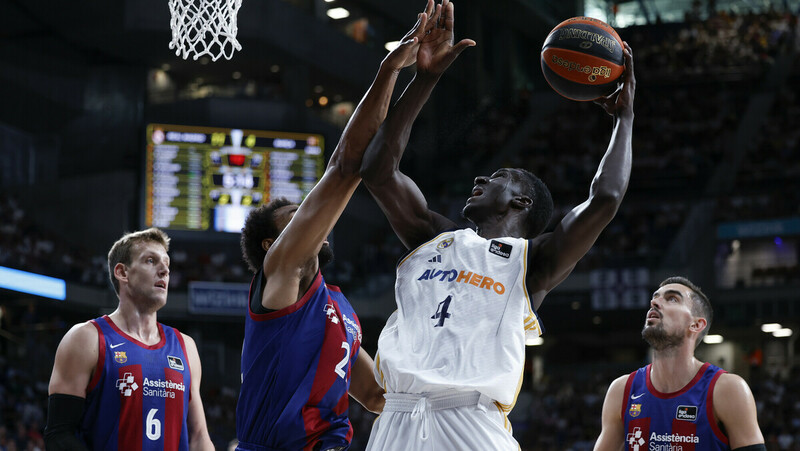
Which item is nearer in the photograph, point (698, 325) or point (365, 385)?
point (365, 385)

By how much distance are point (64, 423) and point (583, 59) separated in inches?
104

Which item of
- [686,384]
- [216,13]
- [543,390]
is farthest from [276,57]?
[686,384]

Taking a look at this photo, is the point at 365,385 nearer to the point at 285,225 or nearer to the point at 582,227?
the point at 285,225

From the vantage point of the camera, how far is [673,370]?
4.83 metres

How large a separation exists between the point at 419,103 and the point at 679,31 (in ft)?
86.1

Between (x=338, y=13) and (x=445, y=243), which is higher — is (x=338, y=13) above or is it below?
above

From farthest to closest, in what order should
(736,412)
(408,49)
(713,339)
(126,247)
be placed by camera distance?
(713,339) < (126,247) < (736,412) < (408,49)

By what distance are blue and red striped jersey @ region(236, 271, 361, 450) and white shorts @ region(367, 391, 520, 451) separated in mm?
407

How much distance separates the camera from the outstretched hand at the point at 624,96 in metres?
3.62

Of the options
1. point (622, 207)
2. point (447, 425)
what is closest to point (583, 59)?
point (447, 425)

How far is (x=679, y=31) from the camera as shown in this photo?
27875 millimetres

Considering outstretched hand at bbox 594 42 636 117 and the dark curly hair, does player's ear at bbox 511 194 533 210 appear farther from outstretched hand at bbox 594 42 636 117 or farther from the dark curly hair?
the dark curly hair

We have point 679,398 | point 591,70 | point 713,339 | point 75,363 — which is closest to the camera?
point 591,70

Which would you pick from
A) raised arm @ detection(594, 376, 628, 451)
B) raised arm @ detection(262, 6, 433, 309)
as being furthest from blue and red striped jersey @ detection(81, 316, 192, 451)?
raised arm @ detection(594, 376, 628, 451)
